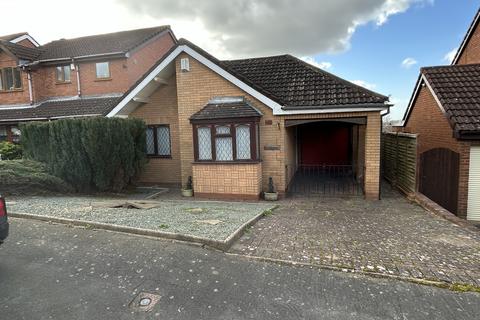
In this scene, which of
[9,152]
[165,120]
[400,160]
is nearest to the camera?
[400,160]

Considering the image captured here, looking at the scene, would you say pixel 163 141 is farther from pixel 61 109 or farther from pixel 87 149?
pixel 61 109

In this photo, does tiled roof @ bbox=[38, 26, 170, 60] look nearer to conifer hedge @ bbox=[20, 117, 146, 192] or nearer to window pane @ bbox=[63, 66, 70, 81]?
window pane @ bbox=[63, 66, 70, 81]

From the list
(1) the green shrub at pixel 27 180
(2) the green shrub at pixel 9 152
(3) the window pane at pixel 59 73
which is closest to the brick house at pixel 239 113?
(1) the green shrub at pixel 27 180

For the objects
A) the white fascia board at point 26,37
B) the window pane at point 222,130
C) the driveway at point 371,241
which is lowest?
the driveway at point 371,241

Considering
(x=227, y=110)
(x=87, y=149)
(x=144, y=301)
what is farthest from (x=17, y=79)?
(x=144, y=301)

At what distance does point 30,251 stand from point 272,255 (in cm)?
417

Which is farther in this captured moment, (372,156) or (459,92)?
(459,92)

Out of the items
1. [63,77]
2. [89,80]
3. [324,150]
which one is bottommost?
[324,150]

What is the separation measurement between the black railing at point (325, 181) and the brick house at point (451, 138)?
2.31 m

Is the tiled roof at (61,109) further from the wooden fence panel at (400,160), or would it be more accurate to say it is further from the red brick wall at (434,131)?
the red brick wall at (434,131)

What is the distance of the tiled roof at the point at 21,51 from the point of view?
16.3 meters

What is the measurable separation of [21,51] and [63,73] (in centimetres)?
291

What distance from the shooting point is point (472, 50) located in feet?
46.4

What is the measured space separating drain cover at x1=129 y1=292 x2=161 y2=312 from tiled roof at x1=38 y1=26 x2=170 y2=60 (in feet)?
49.3
